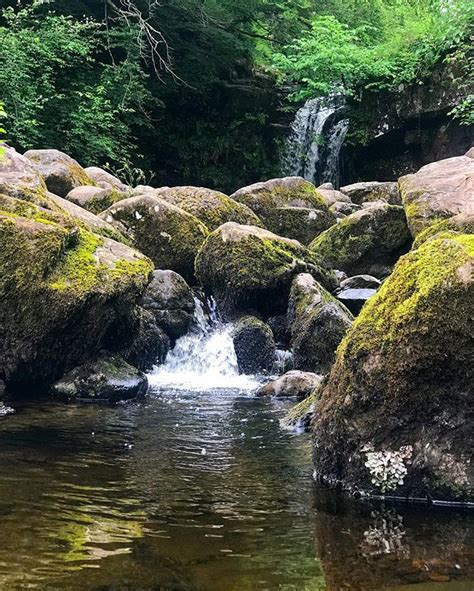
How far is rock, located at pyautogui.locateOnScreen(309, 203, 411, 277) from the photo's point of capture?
45.7 feet

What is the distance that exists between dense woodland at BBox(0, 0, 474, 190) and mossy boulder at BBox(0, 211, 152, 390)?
33.0 ft

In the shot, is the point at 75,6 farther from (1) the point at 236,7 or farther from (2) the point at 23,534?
(2) the point at 23,534

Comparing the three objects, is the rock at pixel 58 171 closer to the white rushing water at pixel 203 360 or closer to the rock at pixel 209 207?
the rock at pixel 209 207

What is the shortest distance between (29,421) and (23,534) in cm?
341

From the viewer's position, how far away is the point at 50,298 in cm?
852

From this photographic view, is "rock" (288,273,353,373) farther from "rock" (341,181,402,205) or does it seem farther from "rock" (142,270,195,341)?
"rock" (341,181,402,205)

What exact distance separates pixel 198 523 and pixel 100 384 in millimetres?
4779

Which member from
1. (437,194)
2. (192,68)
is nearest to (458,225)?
(437,194)

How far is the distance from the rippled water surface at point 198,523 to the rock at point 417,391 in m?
0.25

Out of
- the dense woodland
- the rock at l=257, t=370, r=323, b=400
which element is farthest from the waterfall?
the rock at l=257, t=370, r=323, b=400

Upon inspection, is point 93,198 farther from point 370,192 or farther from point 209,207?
point 370,192

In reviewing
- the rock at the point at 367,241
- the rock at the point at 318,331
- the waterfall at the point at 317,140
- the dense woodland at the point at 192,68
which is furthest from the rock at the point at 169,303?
the waterfall at the point at 317,140

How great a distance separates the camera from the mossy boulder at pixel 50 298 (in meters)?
8.42

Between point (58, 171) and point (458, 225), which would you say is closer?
point (458, 225)
